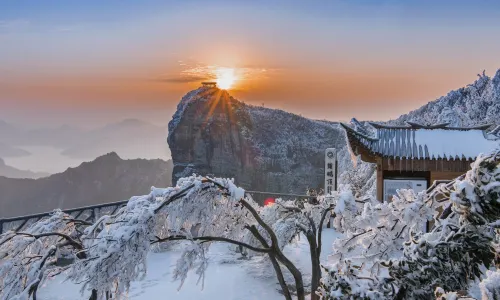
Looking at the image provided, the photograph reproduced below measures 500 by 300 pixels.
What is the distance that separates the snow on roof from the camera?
508 inches

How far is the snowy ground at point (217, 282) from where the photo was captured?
474 inches

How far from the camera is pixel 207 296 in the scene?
39.1 ft

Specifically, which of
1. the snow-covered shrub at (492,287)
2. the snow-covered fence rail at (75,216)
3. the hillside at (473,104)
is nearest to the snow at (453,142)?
the snow-covered fence rail at (75,216)

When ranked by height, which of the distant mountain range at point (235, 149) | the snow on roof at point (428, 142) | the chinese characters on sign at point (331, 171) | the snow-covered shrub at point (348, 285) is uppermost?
the distant mountain range at point (235, 149)

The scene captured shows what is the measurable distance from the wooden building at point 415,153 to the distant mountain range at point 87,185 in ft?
224

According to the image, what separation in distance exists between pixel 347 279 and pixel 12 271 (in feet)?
17.2

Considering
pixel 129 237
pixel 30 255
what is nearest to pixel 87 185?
pixel 30 255

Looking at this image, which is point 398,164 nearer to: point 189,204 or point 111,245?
point 189,204

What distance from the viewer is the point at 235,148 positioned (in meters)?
→ 59.7

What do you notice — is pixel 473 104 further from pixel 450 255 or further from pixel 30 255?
pixel 450 255

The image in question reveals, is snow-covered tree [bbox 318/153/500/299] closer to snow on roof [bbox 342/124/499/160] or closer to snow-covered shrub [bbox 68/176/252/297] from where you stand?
snow-covered shrub [bbox 68/176/252/297]

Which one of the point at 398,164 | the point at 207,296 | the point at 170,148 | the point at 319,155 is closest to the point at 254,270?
the point at 207,296

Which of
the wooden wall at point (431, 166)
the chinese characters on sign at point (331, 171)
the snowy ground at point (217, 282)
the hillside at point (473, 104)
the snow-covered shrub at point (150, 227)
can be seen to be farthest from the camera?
the hillside at point (473, 104)

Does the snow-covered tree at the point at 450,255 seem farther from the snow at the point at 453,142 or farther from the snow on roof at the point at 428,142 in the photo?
the snow at the point at 453,142
